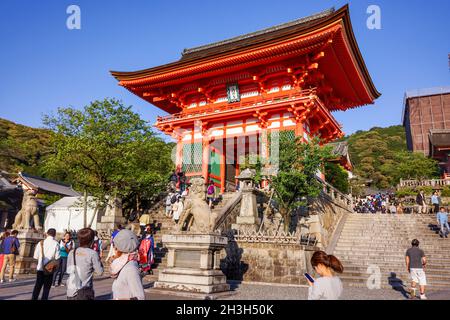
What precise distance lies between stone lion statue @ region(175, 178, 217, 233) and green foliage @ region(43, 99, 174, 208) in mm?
8086

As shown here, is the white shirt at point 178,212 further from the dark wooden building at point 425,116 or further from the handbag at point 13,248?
the dark wooden building at point 425,116

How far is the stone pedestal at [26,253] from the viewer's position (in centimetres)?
1197

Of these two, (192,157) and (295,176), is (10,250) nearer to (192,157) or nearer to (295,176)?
(295,176)

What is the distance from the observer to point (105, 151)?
16.0 meters

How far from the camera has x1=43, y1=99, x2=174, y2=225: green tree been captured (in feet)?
52.5

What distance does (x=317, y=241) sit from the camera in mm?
13828

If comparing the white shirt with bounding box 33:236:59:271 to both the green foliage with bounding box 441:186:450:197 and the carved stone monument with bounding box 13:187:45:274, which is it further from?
the green foliage with bounding box 441:186:450:197

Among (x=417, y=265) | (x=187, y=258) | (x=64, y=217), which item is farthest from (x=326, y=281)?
(x=64, y=217)

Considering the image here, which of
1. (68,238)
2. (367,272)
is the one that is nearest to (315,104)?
(367,272)

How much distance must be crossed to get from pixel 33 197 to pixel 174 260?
8073 millimetres

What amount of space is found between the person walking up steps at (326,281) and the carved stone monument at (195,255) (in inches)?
189

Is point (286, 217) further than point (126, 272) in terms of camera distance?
Yes

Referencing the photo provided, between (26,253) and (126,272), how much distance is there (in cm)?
1105

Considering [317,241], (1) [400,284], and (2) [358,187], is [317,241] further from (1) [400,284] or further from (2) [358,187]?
(2) [358,187]
